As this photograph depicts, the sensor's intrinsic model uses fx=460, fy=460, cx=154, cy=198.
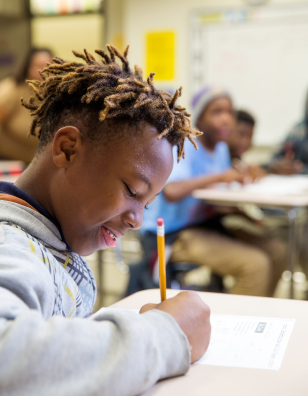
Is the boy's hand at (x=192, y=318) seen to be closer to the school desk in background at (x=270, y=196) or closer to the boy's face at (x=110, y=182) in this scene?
the boy's face at (x=110, y=182)

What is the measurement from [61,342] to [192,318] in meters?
0.21

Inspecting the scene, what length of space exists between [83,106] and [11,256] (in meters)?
0.30

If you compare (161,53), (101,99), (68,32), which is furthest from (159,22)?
(101,99)

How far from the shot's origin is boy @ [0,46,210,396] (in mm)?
492

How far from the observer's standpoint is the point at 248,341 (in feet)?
2.34

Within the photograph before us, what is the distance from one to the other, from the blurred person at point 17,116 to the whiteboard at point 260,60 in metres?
1.69

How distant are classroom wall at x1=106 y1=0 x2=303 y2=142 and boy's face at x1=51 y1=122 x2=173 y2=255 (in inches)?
143

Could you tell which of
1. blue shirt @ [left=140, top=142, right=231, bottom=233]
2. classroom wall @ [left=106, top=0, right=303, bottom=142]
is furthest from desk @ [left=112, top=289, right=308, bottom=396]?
classroom wall @ [left=106, top=0, right=303, bottom=142]

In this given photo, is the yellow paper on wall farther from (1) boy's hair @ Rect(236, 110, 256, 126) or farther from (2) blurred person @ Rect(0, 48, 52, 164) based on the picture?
(2) blurred person @ Rect(0, 48, 52, 164)

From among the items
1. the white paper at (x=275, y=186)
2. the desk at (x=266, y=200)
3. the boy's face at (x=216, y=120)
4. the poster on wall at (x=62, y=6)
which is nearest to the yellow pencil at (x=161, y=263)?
the desk at (x=266, y=200)

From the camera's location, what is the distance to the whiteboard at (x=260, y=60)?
389 centimetres

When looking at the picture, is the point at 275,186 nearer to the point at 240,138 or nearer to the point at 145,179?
the point at 240,138

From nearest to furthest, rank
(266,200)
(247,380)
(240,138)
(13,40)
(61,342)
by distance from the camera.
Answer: (61,342), (247,380), (266,200), (240,138), (13,40)

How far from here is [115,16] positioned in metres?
4.55
